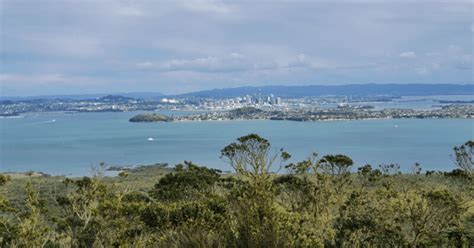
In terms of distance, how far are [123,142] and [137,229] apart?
86.1 m

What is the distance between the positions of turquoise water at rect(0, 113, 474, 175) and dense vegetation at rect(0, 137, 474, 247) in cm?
4514

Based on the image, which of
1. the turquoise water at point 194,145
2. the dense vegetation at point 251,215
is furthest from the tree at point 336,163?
the turquoise water at point 194,145

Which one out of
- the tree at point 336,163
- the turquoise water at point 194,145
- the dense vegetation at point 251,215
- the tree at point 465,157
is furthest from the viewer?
the turquoise water at point 194,145

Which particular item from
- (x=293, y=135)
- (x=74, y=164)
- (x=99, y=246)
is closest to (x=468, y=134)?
(x=293, y=135)

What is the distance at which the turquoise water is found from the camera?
2773 inches

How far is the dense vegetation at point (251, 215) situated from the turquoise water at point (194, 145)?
1777 inches

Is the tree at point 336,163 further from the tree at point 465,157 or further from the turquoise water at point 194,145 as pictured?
the turquoise water at point 194,145

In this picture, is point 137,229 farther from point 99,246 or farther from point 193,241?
point 193,241

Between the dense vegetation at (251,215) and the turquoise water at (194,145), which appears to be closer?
the dense vegetation at (251,215)

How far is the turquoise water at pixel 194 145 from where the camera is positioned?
70438mm

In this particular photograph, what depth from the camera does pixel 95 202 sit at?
18766 millimetres

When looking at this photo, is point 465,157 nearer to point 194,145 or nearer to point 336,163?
point 336,163

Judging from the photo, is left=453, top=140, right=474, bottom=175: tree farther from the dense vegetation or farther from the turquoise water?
the turquoise water

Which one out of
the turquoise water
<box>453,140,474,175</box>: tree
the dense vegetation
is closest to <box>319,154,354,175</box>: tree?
the dense vegetation
